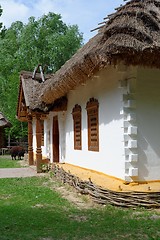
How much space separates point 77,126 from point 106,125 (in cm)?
309

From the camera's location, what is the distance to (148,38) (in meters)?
6.98

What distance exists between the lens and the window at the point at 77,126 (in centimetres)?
1188

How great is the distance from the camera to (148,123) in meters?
8.12

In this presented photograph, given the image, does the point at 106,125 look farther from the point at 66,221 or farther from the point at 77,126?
the point at 66,221

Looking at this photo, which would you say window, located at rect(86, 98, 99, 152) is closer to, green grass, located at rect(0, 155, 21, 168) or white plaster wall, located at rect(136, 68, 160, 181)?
white plaster wall, located at rect(136, 68, 160, 181)

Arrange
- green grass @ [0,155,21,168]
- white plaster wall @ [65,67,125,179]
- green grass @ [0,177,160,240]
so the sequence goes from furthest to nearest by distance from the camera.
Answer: green grass @ [0,155,21,168]
white plaster wall @ [65,67,125,179]
green grass @ [0,177,160,240]

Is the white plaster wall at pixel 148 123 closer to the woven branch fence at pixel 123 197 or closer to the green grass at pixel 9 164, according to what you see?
the woven branch fence at pixel 123 197

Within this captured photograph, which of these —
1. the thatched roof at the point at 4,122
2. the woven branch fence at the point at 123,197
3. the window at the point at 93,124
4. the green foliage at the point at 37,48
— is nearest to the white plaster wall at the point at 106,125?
the window at the point at 93,124

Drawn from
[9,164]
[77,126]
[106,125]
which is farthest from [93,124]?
[9,164]

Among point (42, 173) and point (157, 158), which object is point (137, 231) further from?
point (42, 173)

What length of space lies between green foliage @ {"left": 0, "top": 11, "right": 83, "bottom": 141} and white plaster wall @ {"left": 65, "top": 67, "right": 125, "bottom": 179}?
22498 mm

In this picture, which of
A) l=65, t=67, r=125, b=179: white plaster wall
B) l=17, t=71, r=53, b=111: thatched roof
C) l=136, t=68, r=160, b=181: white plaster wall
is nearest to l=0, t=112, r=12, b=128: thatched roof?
l=17, t=71, r=53, b=111: thatched roof

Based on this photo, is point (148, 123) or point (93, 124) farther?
point (93, 124)

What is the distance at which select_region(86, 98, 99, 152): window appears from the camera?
32.7 feet
